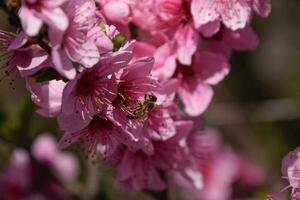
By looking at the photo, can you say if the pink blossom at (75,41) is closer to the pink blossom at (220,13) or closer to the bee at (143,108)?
the bee at (143,108)

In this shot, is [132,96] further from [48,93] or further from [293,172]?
[293,172]

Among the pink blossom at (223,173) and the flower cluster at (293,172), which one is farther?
the pink blossom at (223,173)

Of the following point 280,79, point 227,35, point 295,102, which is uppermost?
point 227,35

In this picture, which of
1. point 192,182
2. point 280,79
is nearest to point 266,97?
point 280,79

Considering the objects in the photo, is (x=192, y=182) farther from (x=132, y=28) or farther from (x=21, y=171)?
(x=21, y=171)

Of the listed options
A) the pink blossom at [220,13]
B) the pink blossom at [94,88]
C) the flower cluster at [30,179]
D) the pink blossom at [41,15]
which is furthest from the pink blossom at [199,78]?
the flower cluster at [30,179]

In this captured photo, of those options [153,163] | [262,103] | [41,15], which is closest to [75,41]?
[41,15]
